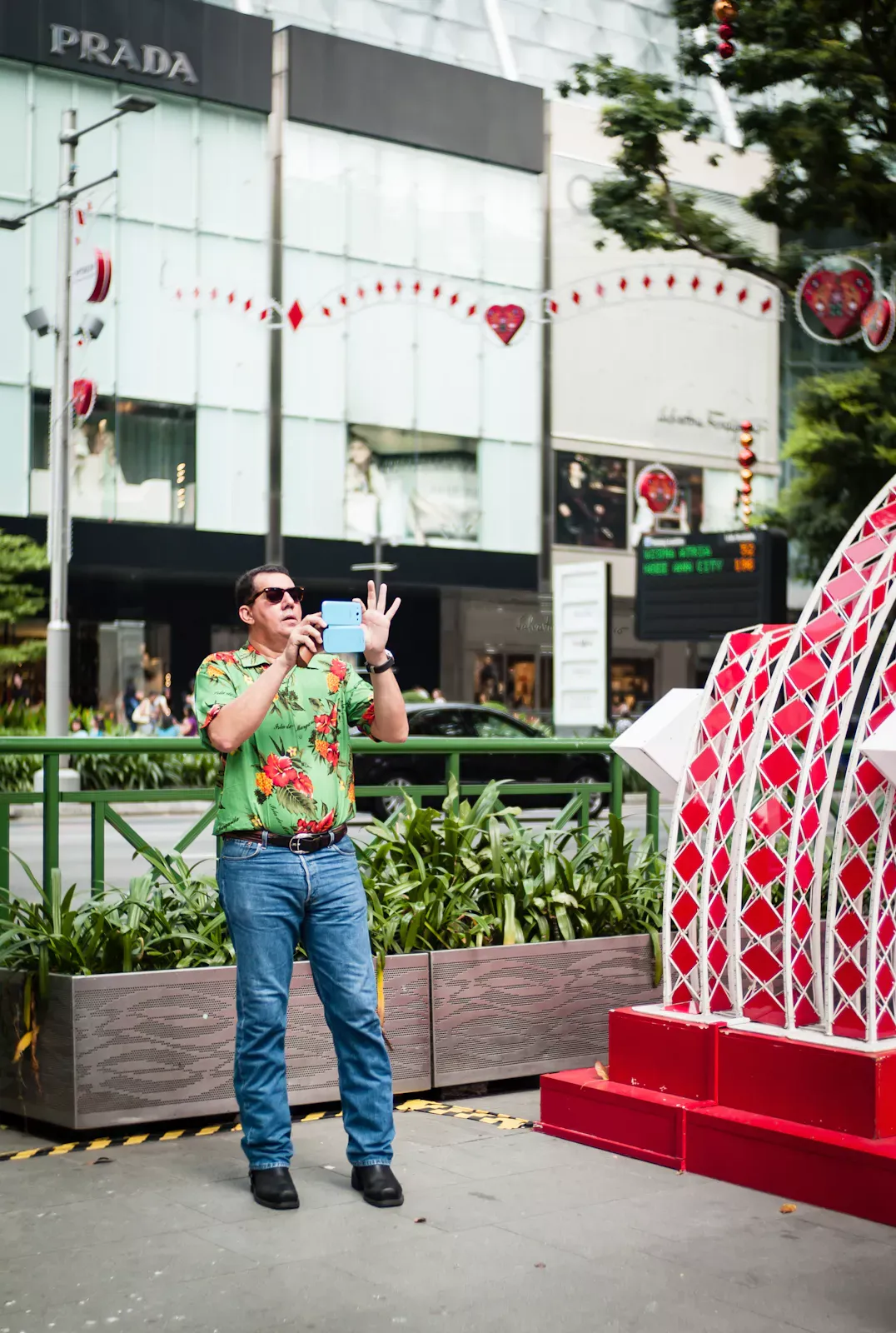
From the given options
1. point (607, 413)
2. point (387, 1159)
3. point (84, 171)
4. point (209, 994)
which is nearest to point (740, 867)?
point (387, 1159)

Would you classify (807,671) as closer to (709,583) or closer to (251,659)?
(251,659)

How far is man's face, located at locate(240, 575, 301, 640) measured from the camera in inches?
201

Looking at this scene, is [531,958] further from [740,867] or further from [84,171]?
[84,171]

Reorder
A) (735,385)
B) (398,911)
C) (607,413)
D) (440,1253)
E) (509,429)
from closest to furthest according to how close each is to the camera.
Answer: (440,1253), (398,911), (509,429), (607,413), (735,385)

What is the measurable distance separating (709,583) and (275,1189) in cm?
1751

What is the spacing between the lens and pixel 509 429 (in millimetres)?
44594

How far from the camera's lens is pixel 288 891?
4.96 metres

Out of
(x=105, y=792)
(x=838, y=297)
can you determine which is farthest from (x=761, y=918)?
(x=838, y=297)

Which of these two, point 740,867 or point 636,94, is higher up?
point 636,94

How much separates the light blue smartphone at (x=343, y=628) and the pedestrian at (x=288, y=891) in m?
0.04

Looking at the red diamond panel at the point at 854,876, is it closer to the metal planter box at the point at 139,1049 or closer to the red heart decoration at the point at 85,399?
the metal planter box at the point at 139,1049

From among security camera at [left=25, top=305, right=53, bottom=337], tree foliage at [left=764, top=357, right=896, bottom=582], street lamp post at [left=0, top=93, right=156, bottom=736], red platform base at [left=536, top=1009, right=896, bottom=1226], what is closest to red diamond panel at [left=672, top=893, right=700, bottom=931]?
red platform base at [left=536, top=1009, right=896, bottom=1226]

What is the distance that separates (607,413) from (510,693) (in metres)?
8.87

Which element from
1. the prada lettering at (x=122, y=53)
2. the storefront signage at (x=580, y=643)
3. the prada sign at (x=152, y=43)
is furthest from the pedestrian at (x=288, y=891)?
the prada lettering at (x=122, y=53)
